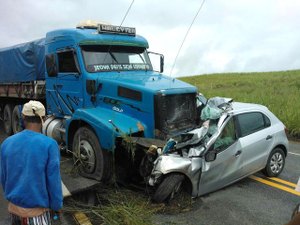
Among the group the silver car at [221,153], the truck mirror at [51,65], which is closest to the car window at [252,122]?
the silver car at [221,153]

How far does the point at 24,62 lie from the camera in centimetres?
1050

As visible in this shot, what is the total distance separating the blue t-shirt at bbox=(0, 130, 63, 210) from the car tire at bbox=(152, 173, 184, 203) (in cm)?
251

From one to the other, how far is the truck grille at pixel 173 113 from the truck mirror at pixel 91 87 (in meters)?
1.62

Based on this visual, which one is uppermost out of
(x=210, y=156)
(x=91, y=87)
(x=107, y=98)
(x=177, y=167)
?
(x=91, y=87)

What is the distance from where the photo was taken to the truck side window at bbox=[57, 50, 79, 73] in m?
7.56

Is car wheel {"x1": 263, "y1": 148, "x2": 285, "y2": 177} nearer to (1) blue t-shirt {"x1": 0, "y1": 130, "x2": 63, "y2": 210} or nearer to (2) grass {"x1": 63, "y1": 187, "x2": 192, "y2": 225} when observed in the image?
(2) grass {"x1": 63, "y1": 187, "x2": 192, "y2": 225}

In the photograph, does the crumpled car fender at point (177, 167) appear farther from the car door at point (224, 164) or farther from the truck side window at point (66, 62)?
the truck side window at point (66, 62)

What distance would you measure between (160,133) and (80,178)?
1.67m

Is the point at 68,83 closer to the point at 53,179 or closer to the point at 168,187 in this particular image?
the point at 168,187

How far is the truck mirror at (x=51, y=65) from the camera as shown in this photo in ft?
26.2

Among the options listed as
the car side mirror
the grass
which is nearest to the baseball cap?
the grass

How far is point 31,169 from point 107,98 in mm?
3932

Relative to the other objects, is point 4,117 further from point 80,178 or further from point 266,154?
point 266,154

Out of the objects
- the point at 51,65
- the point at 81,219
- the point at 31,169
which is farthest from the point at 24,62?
the point at 31,169
